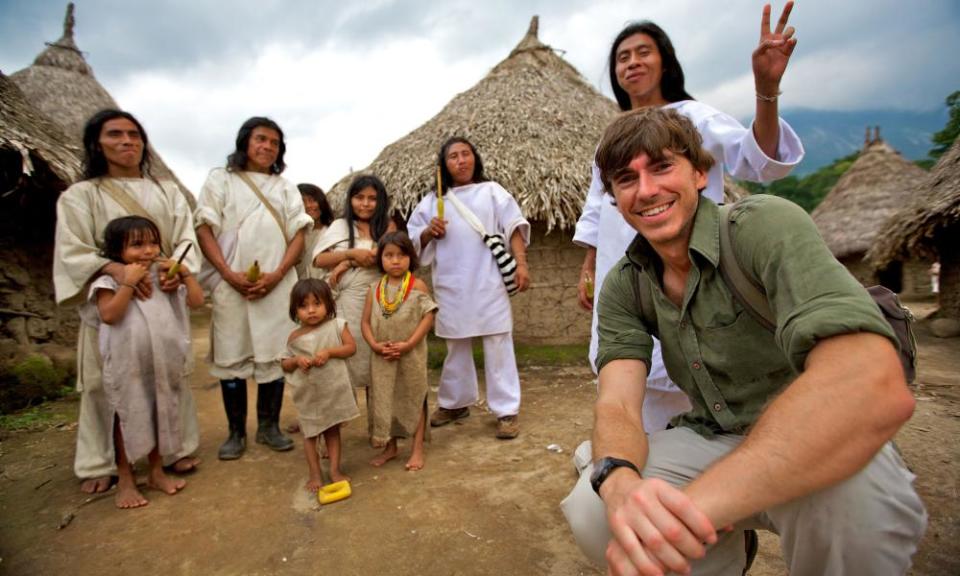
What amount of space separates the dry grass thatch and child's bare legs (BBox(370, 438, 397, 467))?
3.09 metres

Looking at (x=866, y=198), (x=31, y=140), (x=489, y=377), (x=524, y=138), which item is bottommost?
(x=489, y=377)

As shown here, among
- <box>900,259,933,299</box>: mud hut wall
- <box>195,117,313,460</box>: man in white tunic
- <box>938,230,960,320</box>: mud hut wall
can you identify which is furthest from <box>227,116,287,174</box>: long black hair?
<box>900,259,933,299</box>: mud hut wall

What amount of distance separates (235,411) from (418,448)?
1258mm

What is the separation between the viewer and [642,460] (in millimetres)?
1373

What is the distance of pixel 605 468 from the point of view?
1.27m

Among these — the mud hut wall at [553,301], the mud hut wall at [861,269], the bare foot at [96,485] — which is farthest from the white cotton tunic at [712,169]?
the mud hut wall at [861,269]

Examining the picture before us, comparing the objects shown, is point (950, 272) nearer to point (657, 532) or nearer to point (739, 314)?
point (739, 314)

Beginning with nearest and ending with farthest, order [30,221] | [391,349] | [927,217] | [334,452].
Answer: [334,452]
[391,349]
[30,221]
[927,217]

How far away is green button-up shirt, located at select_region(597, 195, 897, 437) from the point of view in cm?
107

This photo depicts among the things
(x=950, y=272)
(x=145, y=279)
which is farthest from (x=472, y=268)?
(x=950, y=272)

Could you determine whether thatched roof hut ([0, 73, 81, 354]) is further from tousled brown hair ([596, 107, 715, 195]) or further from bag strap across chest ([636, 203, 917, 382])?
bag strap across chest ([636, 203, 917, 382])

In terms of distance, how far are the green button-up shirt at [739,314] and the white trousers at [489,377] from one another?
6.44 ft

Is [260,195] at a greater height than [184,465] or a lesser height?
greater

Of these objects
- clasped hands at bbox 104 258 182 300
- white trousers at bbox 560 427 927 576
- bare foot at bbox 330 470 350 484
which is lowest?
bare foot at bbox 330 470 350 484
